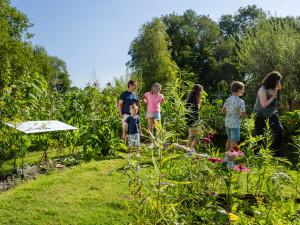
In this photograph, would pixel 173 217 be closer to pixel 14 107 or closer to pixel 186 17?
pixel 14 107

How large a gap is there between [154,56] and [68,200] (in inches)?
1034

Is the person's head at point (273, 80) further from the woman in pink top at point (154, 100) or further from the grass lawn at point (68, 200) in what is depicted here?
the grass lawn at point (68, 200)

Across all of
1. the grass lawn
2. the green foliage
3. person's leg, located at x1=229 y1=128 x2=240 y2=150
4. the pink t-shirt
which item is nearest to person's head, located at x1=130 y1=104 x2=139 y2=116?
the pink t-shirt

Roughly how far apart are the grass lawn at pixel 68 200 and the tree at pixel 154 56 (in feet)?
76.1

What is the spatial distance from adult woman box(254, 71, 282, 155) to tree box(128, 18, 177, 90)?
72.2 feet

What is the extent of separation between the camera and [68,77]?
65125mm

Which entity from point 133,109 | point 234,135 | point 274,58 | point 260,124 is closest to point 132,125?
point 133,109

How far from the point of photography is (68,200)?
475 centimetres

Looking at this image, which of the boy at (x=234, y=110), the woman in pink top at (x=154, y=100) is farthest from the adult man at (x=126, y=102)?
the boy at (x=234, y=110)

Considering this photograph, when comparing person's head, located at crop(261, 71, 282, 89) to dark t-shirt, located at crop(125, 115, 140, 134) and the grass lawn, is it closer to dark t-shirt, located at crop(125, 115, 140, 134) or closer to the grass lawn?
dark t-shirt, located at crop(125, 115, 140, 134)

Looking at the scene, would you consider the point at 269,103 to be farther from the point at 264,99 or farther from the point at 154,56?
the point at 154,56

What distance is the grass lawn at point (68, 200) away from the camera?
163 inches

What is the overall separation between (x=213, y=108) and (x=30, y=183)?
686 centimetres

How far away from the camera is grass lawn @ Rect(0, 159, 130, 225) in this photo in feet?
13.6
